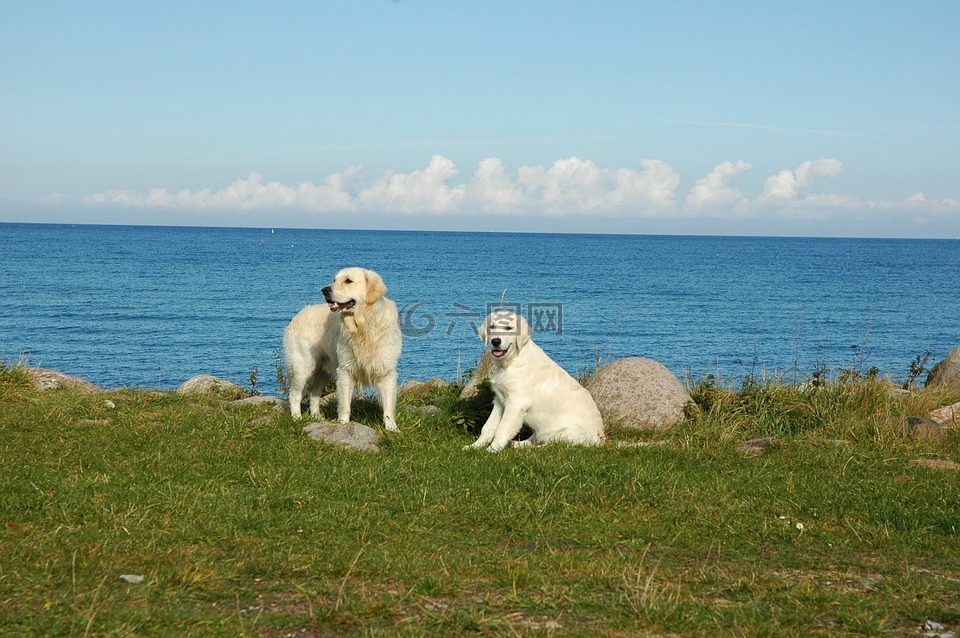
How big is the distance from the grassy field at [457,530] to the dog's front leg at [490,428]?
0.30m

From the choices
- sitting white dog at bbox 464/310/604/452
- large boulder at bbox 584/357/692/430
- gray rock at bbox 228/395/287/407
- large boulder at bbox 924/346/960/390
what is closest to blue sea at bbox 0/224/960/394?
large boulder at bbox 584/357/692/430

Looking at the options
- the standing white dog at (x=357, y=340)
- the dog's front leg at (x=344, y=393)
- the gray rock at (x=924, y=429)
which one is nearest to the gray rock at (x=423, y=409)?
the standing white dog at (x=357, y=340)

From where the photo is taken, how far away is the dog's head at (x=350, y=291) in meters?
10.1

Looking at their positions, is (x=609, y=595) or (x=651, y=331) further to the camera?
(x=651, y=331)

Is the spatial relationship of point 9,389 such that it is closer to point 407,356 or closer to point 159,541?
point 159,541

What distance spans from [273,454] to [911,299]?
57.5 meters

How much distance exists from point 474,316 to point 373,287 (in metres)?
23.0

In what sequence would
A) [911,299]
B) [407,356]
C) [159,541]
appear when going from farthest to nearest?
[911,299] < [407,356] < [159,541]

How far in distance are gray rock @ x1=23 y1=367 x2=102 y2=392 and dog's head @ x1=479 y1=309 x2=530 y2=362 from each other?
6875 mm

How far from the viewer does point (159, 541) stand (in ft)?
19.8

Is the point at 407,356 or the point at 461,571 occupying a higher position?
the point at 461,571

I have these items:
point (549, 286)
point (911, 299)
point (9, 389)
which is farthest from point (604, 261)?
point (9, 389)

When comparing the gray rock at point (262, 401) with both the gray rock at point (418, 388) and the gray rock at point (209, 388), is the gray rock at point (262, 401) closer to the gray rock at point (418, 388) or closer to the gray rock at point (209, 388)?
the gray rock at point (209, 388)

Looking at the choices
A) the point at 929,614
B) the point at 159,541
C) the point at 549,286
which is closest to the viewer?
the point at 929,614
